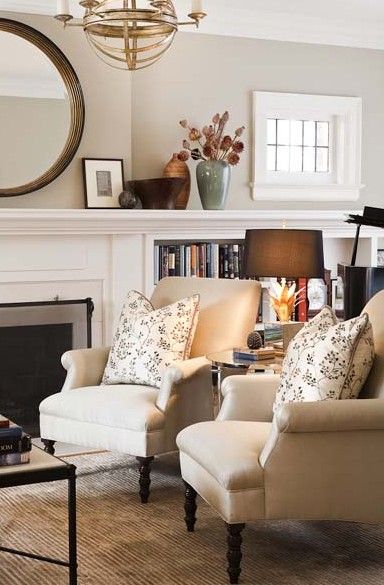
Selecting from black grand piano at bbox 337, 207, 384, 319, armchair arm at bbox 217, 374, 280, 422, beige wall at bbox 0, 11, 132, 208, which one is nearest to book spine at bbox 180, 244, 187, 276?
beige wall at bbox 0, 11, 132, 208

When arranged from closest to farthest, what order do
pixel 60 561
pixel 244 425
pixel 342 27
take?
pixel 60 561 < pixel 244 425 < pixel 342 27

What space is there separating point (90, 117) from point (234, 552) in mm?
3157

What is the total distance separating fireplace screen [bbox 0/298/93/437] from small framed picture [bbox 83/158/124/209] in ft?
1.95

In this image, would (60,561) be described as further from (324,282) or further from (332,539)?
(324,282)

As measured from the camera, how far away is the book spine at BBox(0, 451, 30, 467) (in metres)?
3.16

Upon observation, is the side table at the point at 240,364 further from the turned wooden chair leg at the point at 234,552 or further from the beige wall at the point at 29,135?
the beige wall at the point at 29,135

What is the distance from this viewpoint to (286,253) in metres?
4.50

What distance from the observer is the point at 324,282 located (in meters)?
6.56

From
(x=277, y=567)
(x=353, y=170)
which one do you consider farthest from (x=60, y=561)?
(x=353, y=170)

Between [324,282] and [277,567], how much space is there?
3.29 meters

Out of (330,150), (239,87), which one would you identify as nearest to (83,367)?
(239,87)

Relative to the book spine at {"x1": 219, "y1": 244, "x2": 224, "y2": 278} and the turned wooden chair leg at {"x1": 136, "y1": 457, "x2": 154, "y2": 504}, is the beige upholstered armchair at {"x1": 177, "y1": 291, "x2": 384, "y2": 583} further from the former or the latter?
the book spine at {"x1": 219, "y1": 244, "x2": 224, "y2": 278}

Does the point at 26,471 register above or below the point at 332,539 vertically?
above

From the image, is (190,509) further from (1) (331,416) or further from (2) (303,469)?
(1) (331,416)
